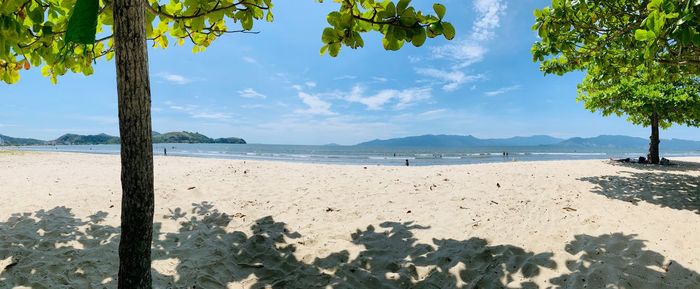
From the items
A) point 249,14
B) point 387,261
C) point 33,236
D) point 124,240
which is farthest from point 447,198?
point 33,236

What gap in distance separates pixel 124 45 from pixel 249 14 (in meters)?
1.54

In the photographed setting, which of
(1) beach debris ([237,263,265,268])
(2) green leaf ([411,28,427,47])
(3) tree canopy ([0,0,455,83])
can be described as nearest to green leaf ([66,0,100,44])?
(3) tree canopy ([0,0,455,83])

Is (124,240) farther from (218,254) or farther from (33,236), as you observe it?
(33,236)

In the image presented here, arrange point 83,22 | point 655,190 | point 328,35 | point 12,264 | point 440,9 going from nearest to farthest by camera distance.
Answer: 1. point 83,22
2. point 440,9
3. point 328,35
4. point 12,264
5. point 655,190

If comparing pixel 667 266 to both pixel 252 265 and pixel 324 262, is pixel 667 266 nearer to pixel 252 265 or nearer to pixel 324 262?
pixel 324 262

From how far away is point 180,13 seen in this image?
4.03m

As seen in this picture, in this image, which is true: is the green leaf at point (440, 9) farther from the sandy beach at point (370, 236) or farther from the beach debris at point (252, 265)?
the beach debris at point (252, 265)

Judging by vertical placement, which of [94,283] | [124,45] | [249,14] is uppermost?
[249,14]

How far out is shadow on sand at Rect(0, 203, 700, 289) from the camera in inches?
161

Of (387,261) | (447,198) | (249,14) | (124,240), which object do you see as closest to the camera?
(124,240)

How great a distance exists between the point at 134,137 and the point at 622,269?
18.3 feet

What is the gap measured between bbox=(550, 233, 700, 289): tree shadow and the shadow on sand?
12 millimetres

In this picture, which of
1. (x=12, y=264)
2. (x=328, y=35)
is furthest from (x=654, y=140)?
(x=12, y=264)

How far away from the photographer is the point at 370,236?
554 centimetres
